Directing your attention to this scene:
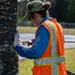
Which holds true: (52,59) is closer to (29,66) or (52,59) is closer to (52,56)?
(52,56)

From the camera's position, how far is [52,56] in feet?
17.4

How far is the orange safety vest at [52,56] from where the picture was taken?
17.1 feet

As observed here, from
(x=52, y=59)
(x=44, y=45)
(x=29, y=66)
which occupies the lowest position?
(x=29, y=66)

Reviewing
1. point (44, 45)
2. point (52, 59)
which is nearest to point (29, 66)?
point (52, 59)

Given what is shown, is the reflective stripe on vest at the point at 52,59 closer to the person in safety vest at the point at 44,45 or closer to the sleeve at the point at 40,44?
the person in safety vest at the point at 44,45

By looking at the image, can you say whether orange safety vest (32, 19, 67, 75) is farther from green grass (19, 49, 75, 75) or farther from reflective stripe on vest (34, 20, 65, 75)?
green grass (19, 49, 75, 75)

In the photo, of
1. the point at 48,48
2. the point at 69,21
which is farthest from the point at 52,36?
the point at 69,21

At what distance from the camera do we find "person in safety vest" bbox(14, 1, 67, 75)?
5.13 m

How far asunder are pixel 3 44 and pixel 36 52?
152cm

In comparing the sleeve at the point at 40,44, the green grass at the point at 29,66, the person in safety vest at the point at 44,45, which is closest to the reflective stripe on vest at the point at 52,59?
the person in safety vest at the point at 44,45

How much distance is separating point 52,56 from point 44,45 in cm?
26

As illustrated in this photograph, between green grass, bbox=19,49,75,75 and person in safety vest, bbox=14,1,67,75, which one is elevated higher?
person in safety vest, bbox=14,1,67,75

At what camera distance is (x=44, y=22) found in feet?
17.2

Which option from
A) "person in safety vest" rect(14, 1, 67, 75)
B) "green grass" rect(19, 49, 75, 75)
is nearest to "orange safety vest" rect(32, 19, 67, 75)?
"person in safety vest" rect(14, 1, 67, 75)
